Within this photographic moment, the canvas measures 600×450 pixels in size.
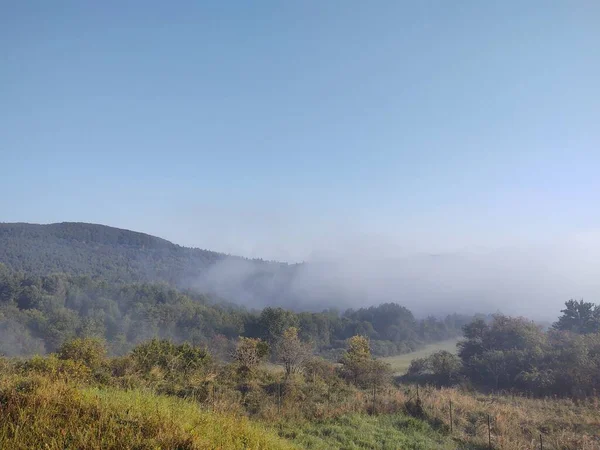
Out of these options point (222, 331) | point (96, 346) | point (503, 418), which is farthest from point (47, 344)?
point (503, 418)

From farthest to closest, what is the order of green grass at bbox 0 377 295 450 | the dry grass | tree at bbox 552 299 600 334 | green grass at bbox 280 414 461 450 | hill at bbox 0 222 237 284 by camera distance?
hill at bbox 0 222 237 284 → tree at bbox 552 299 600 334 → the dry grass → green grass at bbox 280 414 461 450 → green grass at bbox 0 377 295 450

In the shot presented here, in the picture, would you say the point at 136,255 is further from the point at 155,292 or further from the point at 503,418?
the point at 503,418

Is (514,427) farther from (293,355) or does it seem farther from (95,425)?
(293,355)

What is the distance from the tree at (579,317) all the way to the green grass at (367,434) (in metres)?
48.6

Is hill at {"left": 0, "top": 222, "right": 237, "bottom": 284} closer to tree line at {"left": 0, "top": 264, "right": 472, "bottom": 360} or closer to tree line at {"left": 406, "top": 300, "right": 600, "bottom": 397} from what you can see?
tree line at {"left": 0, "top": 264, "right": 472, "bottom": 360}

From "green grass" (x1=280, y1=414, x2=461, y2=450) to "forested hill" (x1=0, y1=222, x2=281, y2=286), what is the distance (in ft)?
432

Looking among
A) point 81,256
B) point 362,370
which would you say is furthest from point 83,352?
point 81,256

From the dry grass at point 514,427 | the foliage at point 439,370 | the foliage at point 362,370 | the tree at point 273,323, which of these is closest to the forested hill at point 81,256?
the tree at point 273,323

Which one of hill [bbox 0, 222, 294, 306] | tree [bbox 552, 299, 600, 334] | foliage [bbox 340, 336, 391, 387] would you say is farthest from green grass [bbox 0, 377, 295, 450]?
hill [bbox 0, 222, 294, 306]

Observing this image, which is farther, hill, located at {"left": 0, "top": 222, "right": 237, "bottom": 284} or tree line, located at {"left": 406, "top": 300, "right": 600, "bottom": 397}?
hill, located at {"left": 0, "top": 222, "right": 237, "bottom": 284}

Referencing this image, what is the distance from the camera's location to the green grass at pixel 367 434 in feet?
34.7

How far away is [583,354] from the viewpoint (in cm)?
2870

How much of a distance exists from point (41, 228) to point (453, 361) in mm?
200883

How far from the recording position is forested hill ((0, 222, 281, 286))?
456 ft
